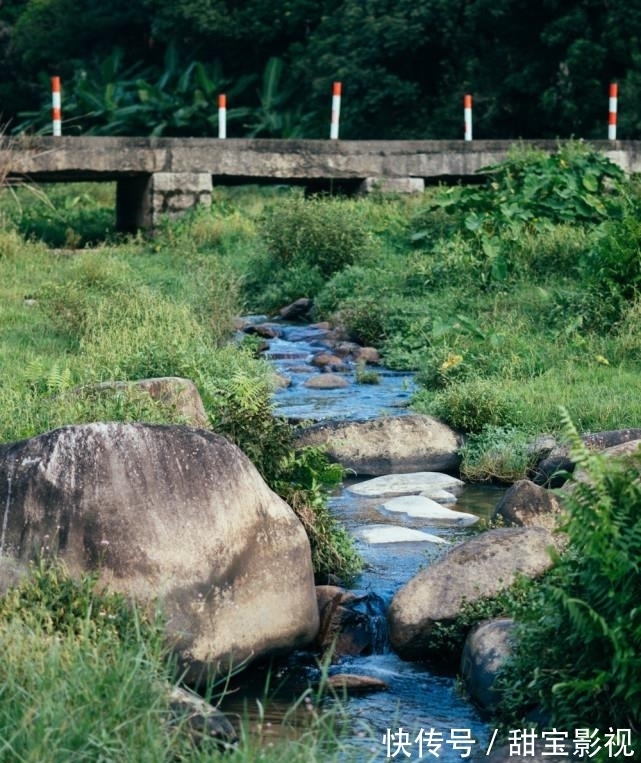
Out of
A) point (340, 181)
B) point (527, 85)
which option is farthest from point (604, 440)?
point (527, 85)

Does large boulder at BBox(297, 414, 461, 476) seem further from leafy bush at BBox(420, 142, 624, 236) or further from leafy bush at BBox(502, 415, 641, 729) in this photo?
leafy bush at BBox(420, 142, 624, 236)

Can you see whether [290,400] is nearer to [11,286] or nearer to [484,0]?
[11,286]

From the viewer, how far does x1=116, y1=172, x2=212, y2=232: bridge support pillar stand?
16234 millimetres

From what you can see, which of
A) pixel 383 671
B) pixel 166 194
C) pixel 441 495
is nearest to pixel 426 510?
pixel 441 495

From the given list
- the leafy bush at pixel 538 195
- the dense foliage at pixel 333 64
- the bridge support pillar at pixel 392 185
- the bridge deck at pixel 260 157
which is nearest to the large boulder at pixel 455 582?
the leafy bush at pixel 538 195

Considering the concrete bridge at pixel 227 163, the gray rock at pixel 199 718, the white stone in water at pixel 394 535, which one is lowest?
the white stone in water at pixel 394 535

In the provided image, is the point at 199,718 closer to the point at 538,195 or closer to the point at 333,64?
the point at 538,195

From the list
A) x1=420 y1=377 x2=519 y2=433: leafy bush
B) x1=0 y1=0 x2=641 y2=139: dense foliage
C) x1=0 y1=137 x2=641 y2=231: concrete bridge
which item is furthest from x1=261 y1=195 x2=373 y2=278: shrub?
x1=0 y1=0 x2=641 y2=139: dense foliage

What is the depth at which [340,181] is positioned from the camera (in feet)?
57.8

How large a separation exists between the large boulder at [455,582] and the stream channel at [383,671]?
0.37ft

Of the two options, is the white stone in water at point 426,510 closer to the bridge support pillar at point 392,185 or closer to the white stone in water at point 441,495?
the white stone in water at point 441,495

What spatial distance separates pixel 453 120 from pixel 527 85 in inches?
55.9

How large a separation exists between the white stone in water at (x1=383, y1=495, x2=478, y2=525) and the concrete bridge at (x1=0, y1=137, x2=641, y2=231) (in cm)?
890

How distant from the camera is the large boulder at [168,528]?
5.24 meters
